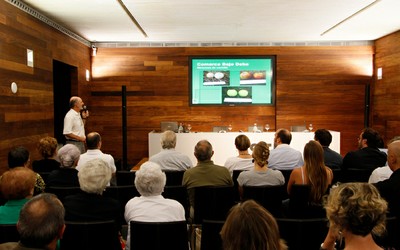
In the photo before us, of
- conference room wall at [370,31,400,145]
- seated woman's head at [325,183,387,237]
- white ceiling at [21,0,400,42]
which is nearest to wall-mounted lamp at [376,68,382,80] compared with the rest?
conference room wall at [370,31,400,145]

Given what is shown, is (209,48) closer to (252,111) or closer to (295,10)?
(252,111)

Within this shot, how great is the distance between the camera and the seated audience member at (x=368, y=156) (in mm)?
4746

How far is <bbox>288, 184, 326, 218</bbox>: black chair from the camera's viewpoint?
351 centimetres

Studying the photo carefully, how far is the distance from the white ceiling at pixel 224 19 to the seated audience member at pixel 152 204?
3.80 metres

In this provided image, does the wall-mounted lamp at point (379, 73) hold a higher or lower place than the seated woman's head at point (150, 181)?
higher

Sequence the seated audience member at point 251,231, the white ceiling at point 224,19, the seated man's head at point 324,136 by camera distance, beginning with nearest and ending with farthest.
Result: the seated audience member at point 251,231
the seated man's head at point 324,136
the white ceiling at point 224,19

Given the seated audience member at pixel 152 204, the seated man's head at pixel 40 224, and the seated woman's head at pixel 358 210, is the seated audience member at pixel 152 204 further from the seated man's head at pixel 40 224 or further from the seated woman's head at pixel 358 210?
the seated woman's head at pixel 358 210

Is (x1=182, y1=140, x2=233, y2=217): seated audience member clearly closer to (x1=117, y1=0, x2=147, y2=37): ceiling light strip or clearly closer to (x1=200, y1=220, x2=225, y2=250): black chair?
(x1=200, y1=220, x2=225, y2=250): black chair

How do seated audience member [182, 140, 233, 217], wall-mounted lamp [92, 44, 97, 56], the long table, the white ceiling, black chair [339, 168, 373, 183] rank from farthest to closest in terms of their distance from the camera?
wall-mounted lamp [92, 44, 97, 56] → the long table → the white ceiling → black chair [339, 168, 373, 183] → seated audience member [182, 140, 233, 217]

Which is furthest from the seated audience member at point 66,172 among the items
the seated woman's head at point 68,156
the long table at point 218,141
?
the long table at point 218,141

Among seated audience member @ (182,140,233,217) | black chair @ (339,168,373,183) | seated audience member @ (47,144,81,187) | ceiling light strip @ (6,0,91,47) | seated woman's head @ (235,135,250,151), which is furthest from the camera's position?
ceiling light strip @ (6,0,91,47)

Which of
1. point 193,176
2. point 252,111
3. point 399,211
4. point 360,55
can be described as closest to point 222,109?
point 252,111

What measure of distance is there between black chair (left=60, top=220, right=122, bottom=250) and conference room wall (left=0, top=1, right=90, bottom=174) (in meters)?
3.51

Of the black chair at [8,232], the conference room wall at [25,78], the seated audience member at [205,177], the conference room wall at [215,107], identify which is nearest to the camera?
the black chair at [8,232]
